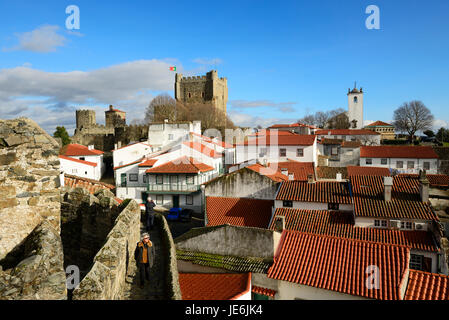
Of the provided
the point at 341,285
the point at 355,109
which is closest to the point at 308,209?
the point at 341,285

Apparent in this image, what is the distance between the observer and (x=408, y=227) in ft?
54.4

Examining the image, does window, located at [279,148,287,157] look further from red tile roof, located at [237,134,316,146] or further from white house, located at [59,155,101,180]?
white house, located at [59,155,101,180]

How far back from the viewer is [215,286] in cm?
1115

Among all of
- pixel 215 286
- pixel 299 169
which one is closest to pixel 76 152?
pixel 299 169

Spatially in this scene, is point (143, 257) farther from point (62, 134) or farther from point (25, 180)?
point (62, 134)

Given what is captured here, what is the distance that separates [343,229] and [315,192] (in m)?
3.47

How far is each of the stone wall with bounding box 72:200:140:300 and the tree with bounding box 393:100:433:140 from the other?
256 ft

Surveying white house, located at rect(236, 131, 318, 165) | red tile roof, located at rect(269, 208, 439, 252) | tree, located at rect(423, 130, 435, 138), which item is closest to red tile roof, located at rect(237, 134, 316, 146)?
white house, located at rect(236, 131, 318, 165)

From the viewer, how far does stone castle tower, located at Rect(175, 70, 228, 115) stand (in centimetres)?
7606

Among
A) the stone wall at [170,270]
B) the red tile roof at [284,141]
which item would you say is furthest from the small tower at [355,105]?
the stone wall at [170,270]

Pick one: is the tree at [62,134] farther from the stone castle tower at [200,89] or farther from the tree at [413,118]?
the tree at [413,118]

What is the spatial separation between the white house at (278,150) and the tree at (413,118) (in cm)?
4463
